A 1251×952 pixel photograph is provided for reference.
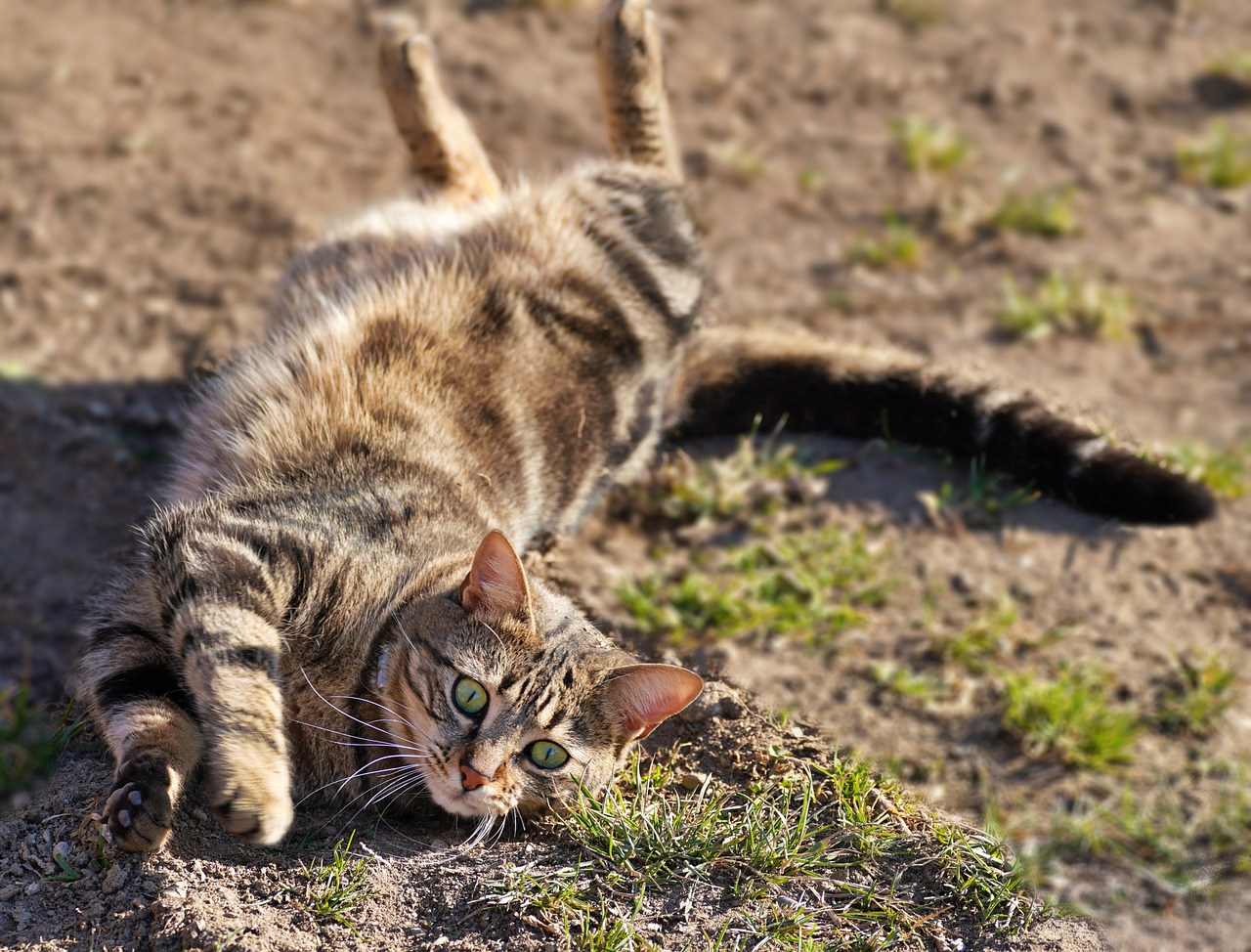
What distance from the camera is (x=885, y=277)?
4887 millimetres

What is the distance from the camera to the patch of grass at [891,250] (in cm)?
492

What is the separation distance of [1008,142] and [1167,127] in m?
0.86

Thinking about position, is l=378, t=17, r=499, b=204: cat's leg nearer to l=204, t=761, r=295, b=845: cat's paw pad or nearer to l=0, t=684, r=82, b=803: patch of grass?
l=0, t=684, r=82, b=803: patch of grass

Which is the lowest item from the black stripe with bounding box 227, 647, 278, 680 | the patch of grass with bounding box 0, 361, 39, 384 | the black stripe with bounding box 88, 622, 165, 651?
the patch of grass with bounding box 0, 361, 39, 384

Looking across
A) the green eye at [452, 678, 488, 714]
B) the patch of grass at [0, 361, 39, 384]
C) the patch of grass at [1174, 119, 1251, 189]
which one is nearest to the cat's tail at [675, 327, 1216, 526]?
the green eye at [452, 678, 488, 714]

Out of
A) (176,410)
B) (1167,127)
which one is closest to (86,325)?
(176,410)

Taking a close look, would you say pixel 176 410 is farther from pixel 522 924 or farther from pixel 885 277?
pixel 885 277

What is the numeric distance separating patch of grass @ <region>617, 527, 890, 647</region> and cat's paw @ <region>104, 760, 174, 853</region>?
5.30 ft

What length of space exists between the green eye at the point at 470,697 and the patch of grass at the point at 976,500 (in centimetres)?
196

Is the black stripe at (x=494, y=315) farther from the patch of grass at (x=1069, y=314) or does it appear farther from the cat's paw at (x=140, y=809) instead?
the patch of grass at (x=1069, y=314)

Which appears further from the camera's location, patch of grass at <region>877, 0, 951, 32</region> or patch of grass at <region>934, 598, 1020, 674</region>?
patch of grass at <region>877, 0, 951, 32</region>

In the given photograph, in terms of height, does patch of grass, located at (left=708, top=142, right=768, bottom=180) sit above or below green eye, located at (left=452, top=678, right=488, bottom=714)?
above

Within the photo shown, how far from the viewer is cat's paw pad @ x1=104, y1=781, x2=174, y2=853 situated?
6.90 ft

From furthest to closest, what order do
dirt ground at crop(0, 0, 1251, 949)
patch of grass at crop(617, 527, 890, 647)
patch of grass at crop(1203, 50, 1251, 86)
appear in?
patch of grass at crop(1203, 50, 1251, 86) < patch of grass at crop(617, 527, 890, 647) < dirt ground at crop(0, 0, 1251, 949)
